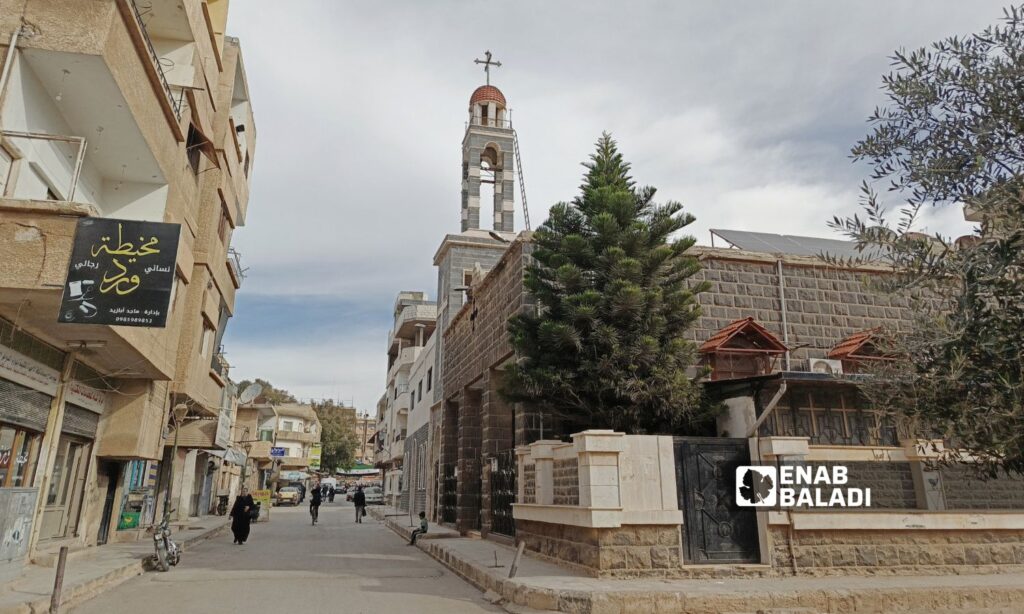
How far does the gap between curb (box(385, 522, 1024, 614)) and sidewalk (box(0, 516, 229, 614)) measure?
579 cm

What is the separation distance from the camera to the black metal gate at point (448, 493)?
2088 centimetres

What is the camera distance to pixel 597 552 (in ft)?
29.9

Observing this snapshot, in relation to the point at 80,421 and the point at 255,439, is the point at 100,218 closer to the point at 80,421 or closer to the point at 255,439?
the point at 80,421

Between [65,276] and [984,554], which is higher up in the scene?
[65,276]

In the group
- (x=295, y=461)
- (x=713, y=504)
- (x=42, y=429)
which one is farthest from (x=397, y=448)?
(x=713, y=504)

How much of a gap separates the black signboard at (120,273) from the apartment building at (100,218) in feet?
0.49

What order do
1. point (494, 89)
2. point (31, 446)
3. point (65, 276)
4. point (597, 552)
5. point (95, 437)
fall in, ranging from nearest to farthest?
point (65, 276) → point (597, 552) → point (31, 446) → point (95, 437) → point (494, 89)

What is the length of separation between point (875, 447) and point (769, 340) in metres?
2.98

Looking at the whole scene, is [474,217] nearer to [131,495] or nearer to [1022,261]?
[131,495]

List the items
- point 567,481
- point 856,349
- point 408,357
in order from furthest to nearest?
point 408,357 < point 856,349 < point 567,481

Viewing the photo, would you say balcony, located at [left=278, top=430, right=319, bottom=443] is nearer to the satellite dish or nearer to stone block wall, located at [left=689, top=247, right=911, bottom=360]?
the satellite dish

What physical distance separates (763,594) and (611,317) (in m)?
5.00

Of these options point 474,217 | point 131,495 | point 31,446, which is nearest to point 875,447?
point 31,446

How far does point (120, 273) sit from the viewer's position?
839 centimetres
